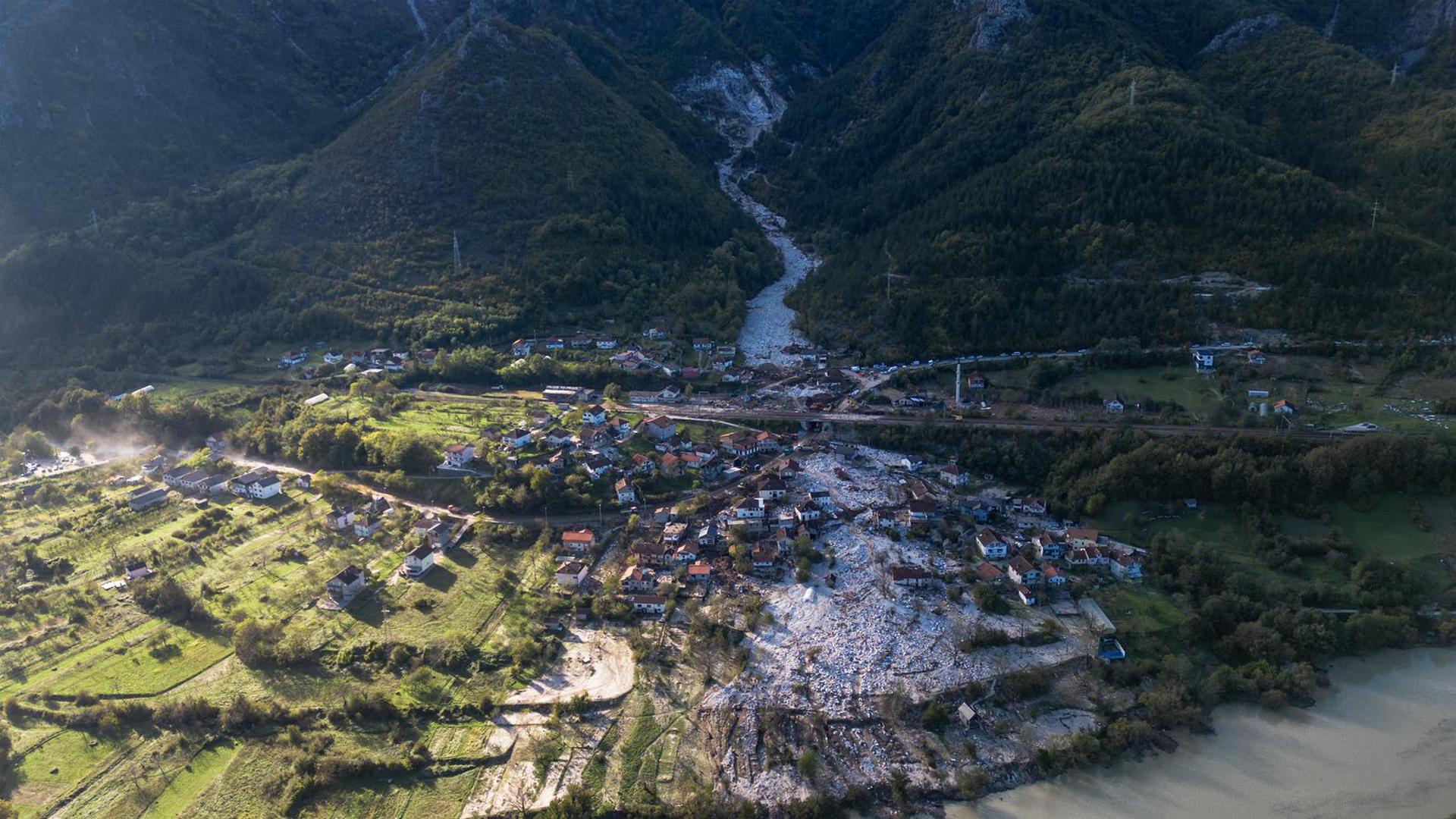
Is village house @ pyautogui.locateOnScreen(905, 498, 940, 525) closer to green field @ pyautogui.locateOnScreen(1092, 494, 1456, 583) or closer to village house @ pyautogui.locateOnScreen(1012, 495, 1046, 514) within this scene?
village house @ pyautogui.locateOnScreen(1012, 495, 1046, 514)

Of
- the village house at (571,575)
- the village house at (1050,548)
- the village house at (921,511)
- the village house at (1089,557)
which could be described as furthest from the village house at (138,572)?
the village house at (1089,557)

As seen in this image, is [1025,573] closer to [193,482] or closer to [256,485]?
[256,485]

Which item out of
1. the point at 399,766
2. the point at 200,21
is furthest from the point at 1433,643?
the point at 200,21

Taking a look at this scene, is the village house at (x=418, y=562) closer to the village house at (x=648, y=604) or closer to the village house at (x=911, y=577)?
the village house at (x=648, y=604)

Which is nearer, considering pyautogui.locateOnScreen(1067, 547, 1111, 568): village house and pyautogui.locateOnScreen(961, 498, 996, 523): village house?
pyautogui.locateOnScreen(1067, 547, 1111, 568): village house

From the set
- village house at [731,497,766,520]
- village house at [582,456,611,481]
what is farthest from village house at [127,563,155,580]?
village house at [731,497,766,520]

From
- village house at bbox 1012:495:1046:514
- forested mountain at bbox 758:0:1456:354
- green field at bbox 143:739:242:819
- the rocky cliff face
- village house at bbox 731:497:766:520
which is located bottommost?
green field at bbox 143:739:242:819
